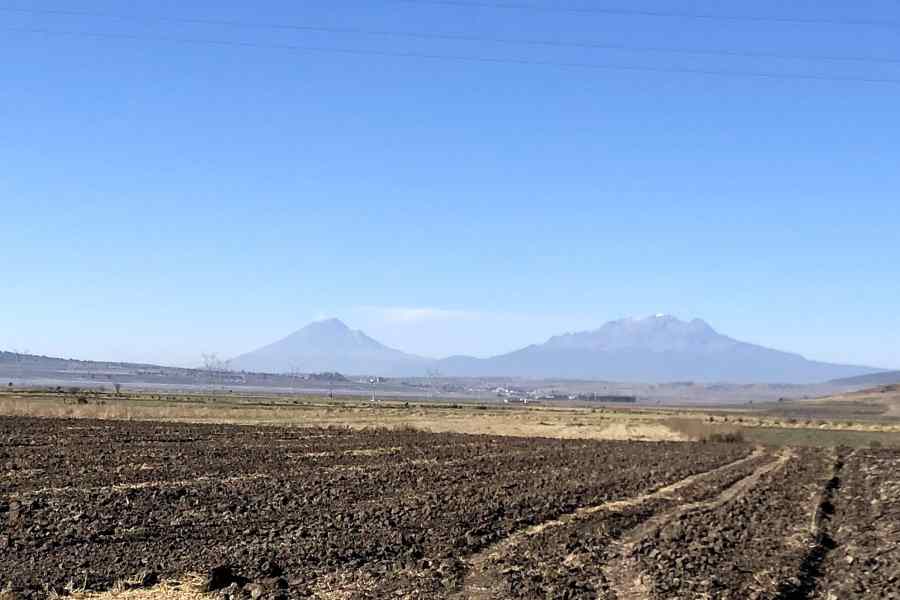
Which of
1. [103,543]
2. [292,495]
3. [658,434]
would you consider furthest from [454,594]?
[658,434]

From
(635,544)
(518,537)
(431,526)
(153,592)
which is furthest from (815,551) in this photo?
(153,592)

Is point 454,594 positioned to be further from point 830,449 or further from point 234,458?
point 830,449

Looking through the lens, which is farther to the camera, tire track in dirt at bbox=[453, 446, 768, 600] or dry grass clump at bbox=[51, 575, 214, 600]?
tire track in dirt at bbox=[453, 446, 768, 600]

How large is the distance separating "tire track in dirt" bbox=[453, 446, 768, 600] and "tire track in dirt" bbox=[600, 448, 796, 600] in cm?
121

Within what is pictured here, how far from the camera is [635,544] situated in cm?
1820

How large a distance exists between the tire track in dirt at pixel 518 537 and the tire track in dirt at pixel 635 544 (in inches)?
47.8

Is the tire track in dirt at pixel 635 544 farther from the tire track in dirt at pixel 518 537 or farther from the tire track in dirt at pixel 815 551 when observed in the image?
the tire track in dirt at pixel 815 551

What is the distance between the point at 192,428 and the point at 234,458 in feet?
68.7

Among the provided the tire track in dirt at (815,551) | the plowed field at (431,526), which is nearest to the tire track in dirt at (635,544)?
the plowed field at (431,526)

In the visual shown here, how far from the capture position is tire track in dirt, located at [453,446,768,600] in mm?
13782

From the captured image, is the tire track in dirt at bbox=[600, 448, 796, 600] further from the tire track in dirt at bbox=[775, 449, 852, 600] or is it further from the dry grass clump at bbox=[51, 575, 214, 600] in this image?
the dry grass clump at bbox=[51, 575, 214, 600]

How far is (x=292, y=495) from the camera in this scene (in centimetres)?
2353

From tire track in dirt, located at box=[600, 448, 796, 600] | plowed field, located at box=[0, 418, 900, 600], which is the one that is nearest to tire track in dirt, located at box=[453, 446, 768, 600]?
plowed field, located at box=[0, 418, 900, 600]

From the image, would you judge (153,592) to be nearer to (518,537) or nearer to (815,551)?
(518,537)
